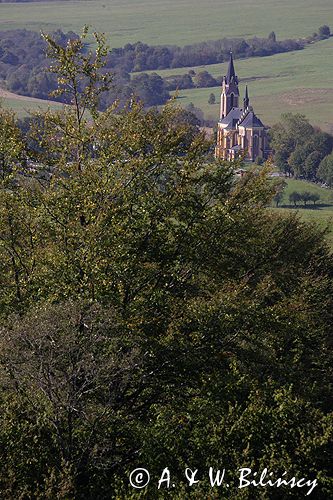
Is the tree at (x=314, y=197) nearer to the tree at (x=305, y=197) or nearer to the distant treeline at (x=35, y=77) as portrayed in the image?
the tree at (x=305, y=197)

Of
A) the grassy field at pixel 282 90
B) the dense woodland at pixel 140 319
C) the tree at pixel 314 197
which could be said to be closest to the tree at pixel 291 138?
the grassy field at pixel 282 90

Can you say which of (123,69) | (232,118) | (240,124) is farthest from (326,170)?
(123,69)

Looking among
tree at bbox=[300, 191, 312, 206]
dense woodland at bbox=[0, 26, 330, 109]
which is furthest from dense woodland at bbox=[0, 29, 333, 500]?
dense woodland at bbox=[0, 26, 330, 109]

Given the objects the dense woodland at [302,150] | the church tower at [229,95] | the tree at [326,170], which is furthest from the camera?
the church tower at [229,95]

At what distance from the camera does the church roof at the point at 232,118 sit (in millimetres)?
133825

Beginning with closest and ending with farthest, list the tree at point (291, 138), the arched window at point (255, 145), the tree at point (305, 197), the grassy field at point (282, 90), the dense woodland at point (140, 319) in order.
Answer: the dense woodland at point (140, 319) → the tree at point (305, 197) → the tree at point (291, 138) → the arched window at point (255, 145) → the grassy field at point (282, 90)

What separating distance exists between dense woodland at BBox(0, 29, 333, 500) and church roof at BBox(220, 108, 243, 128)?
114426 millimetres

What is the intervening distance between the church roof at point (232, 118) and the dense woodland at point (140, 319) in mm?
114426

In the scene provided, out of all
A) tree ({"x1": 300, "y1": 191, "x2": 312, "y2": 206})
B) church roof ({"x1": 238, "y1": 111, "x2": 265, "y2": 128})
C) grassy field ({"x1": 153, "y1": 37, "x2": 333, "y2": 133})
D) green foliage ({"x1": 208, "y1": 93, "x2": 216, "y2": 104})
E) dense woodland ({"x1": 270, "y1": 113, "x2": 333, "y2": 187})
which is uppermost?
tree ({"x1": 300, "y1": 191, "x2": 312, "y2": 206})

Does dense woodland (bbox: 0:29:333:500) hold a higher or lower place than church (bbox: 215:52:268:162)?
higher

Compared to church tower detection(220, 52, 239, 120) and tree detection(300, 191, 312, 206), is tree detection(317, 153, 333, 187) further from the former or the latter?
church tower detection(220, 52, 239, 120)

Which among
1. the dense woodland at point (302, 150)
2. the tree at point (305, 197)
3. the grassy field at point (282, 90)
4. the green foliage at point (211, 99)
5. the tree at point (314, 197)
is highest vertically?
the tree at point (305, 197)

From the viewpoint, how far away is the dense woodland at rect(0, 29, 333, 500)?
41.5 ft

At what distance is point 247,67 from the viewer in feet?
646
